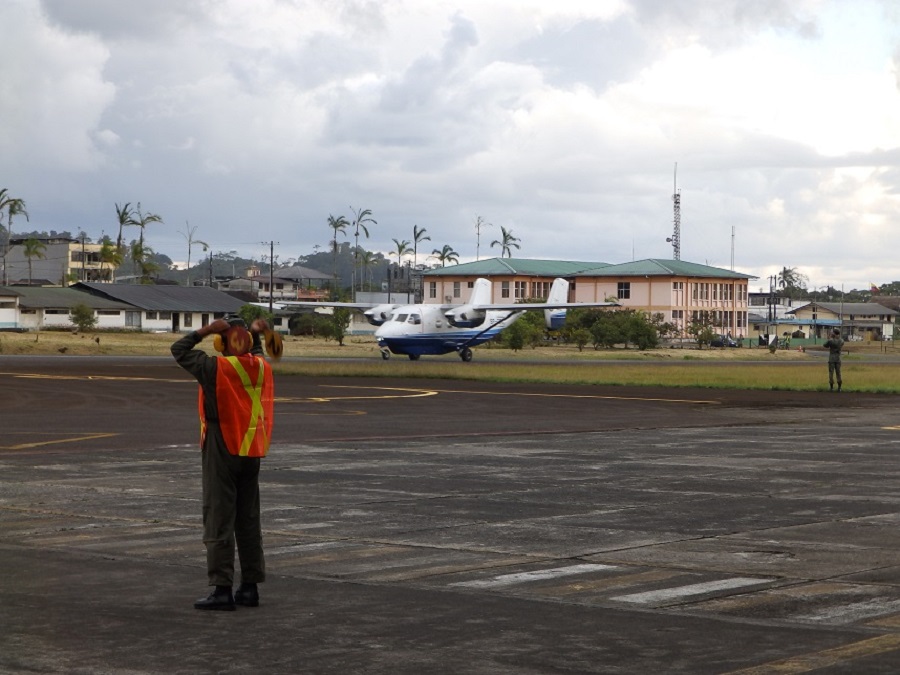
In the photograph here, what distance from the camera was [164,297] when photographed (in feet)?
418

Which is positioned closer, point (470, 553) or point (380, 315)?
point (470, 553)

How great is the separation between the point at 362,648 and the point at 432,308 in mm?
65400

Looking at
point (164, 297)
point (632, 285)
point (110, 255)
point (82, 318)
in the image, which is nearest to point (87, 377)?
point (82, 318)

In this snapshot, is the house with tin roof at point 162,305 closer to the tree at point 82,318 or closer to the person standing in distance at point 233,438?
the tree at point 82,318

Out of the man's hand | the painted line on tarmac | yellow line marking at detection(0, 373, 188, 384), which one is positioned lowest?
the painted line on tarmac

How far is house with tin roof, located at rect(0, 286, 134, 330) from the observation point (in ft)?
367

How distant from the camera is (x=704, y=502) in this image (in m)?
15.5

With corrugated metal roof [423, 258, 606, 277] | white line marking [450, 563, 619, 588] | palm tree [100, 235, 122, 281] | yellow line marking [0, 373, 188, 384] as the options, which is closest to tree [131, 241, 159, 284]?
palm tree [100, 235, 122, 281]

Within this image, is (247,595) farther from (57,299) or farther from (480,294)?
(57,299)

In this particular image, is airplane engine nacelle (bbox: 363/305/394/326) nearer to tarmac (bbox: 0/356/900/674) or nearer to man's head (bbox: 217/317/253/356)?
tarmac (bbox: 0/356/900/674)

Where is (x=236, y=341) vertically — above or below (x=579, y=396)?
above

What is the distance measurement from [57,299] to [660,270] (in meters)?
64.8

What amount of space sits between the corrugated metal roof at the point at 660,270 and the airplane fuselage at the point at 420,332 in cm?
7478

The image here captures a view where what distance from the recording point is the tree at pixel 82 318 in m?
108
